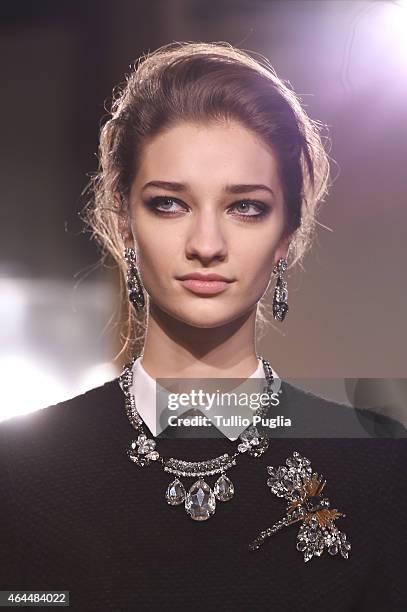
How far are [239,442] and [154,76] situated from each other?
0.49 meters

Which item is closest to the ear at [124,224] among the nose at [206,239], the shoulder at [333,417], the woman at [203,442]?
the woman at [203,442]

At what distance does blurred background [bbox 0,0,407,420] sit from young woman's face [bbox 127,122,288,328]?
156 mm

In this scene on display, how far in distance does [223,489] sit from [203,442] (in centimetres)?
7

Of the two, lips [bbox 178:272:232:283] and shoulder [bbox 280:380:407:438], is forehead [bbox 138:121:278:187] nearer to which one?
lips [bbox 178:272:232:283]

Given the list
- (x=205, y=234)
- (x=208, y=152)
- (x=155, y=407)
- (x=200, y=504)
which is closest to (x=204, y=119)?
(x=208, y=152)

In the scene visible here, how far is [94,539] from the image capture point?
1073 millimetres

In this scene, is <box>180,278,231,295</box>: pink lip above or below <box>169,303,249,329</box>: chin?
above

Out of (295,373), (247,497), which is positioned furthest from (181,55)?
(247,497)

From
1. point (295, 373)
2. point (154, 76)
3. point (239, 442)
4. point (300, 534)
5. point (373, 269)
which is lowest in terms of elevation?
point (300, 534)

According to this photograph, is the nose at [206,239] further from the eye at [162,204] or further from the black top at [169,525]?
the black top at [169,525]

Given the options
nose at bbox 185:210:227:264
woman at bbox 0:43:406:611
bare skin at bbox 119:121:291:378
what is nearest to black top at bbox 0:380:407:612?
woman at bbox 0:43:406:611

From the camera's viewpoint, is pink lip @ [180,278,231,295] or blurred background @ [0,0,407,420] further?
blurred background @ [0,0,407,420]

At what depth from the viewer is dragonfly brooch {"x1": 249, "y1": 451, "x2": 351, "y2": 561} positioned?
3.54ft

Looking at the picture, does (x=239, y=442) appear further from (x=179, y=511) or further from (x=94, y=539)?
(x=94, y=539)
